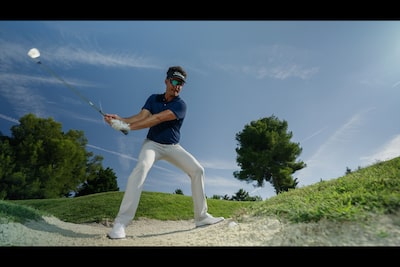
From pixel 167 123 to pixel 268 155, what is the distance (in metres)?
15.0

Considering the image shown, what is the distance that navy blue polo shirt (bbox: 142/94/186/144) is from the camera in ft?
20.9

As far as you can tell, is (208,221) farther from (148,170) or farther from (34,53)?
(34,53)

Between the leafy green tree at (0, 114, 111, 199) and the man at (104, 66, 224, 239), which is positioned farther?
the leafy green tree at (0, 114, 111, 199)

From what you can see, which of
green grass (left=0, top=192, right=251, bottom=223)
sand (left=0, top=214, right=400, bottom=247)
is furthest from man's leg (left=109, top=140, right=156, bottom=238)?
green grass (left=0, top=192, right=251, bottom=223)

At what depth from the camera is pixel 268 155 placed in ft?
67.7

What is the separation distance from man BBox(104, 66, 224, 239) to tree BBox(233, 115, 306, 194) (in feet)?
46.5

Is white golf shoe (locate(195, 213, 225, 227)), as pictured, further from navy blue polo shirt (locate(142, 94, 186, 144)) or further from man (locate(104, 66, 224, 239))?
navy blue polo shirt (locate(142, 94, 186, 144))

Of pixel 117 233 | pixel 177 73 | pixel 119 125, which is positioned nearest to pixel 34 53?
pixel 119 125

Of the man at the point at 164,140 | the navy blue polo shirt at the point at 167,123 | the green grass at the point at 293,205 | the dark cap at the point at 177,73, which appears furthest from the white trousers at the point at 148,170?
the dark cap at the point at 177,73

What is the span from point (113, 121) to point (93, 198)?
297 inches

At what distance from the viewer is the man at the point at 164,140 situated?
595 cm

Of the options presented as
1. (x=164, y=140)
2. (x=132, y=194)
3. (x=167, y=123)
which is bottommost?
(x=132, y=194)

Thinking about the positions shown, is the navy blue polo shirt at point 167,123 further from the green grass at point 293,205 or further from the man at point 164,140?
the green grass at point 293,205
